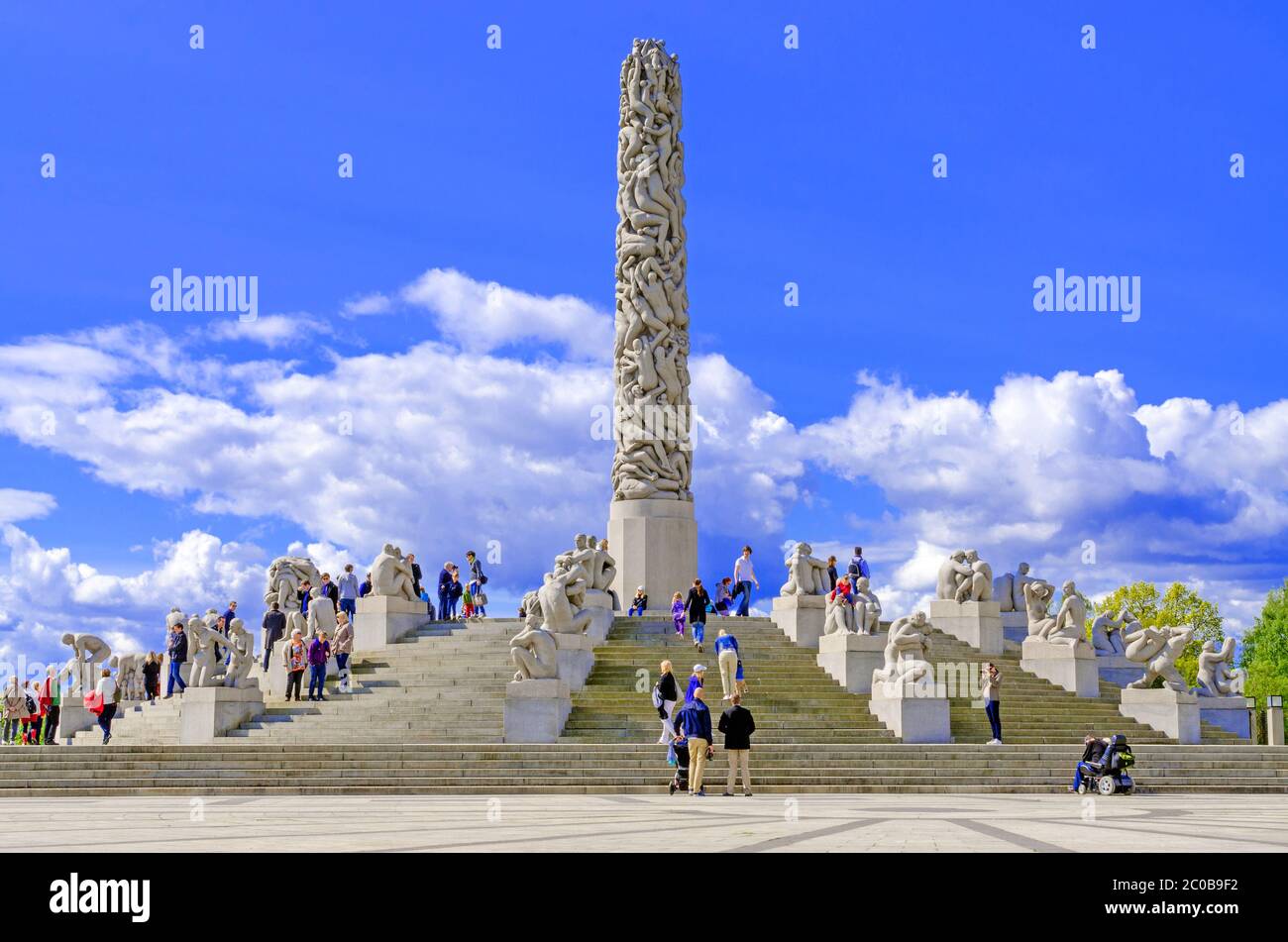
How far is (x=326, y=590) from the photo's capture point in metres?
28.9

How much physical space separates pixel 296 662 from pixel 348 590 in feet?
21.5

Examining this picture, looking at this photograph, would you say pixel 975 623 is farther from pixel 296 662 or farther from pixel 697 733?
pixel 697 733

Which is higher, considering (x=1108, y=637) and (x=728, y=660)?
(x=1108, y=637)

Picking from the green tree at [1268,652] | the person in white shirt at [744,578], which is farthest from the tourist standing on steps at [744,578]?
the green tree at [1268,652]

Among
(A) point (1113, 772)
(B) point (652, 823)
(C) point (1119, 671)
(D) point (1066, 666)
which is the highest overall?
(D) point (1066, 666)

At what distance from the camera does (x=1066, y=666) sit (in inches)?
1062

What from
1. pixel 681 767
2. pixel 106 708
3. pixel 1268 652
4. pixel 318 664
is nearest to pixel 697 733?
pixel 681 767

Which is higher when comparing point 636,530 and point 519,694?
point 636,530

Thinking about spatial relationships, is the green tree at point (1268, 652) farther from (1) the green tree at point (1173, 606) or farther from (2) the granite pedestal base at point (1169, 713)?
(2) the granite pedestal base at point (1169, 713)

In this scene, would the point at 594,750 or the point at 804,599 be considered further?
the point at 804,599
